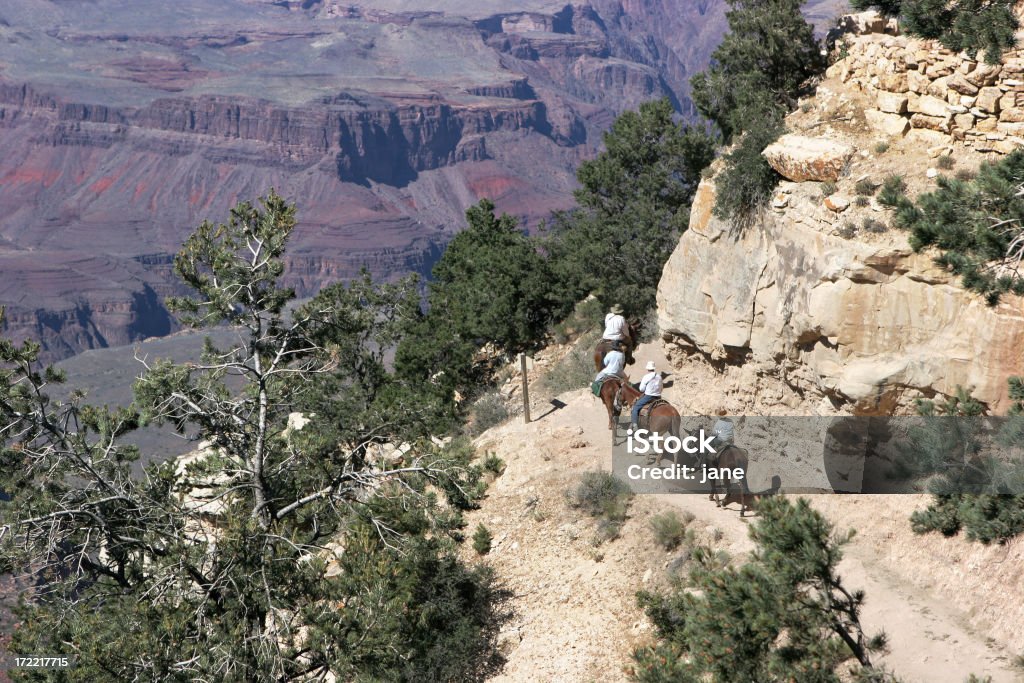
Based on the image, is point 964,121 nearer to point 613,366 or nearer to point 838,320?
point 838,320

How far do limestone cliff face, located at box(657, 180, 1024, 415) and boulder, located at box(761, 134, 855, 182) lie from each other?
106cm

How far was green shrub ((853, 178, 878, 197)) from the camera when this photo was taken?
19.4 meters

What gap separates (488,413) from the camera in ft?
101

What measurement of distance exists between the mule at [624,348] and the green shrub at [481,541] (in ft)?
19.7

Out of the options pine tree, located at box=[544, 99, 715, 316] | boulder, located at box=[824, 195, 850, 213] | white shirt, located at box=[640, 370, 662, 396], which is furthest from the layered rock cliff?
pine tree, located at box=[544, 99, 715, 316]

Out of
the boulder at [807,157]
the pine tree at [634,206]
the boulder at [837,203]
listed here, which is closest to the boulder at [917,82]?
the boulder at [807,157]

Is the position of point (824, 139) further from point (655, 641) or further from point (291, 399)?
point (291, 399)

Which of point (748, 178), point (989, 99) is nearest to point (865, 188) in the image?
point (989, 99)

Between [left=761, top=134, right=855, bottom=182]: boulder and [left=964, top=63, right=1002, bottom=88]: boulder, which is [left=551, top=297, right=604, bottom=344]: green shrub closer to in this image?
[left=761, top=134, right=855, bottom=182]: boulder

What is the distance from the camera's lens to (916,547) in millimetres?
16391

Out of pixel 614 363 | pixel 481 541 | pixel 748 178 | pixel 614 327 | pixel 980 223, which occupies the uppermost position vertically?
pixel 980 223

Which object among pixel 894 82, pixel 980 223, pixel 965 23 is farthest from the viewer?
pixel 894 82

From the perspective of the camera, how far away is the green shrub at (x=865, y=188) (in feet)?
63.5

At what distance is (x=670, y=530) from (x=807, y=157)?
8.63 m
